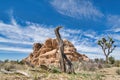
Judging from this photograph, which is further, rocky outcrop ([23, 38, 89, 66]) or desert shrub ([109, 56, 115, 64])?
rocky outcrop ([23, 38, 89, 66])

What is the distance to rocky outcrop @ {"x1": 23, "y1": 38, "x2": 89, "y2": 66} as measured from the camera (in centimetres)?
6762

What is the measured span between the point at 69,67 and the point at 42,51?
57.8 metres

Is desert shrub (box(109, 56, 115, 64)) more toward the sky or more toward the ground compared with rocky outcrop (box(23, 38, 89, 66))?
more toward the ground

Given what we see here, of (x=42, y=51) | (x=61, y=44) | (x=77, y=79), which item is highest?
(x=42, y=51)

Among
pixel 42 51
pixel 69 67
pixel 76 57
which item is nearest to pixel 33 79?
pixel 69 67

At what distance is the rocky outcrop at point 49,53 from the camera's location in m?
67.6

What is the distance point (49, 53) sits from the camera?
2776 inches

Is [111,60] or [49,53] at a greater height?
[49,53]

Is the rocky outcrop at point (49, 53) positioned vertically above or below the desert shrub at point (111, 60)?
above

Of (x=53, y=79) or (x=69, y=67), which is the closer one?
(x=53, y=79)

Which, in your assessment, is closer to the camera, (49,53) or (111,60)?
(111,60)

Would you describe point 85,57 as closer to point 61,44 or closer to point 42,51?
point 42,51

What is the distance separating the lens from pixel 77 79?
11.3 meters

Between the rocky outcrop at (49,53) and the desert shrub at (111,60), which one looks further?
the rocky outcrop at (49,53)
